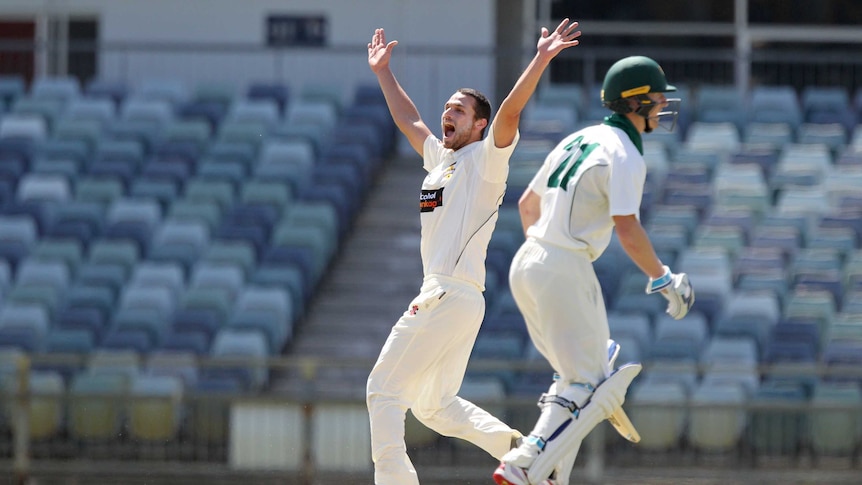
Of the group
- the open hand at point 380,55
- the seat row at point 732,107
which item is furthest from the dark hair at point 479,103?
the seat row at point 732,107

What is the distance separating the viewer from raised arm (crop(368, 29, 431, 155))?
8.24m

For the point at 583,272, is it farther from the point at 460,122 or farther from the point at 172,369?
the point at 172,369

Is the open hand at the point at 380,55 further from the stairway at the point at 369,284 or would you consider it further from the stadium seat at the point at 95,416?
the stairway at the point at 369,284

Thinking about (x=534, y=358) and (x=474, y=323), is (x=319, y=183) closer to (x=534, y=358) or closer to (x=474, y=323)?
(x=534, y=358)

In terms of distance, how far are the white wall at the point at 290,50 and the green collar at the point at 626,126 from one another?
12.7 meters

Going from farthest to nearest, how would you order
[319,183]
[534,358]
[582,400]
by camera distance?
1. [319,183]
2. [534,358]
3. [582,400]

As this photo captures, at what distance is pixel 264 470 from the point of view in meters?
13.1

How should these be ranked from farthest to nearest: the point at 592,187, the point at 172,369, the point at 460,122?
1. the point at 172,369
2. the point at 460,122
3. the point at 592,187

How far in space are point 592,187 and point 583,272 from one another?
420 mm

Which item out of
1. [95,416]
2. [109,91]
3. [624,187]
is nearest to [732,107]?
[109,91]

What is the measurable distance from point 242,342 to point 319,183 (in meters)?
3.20

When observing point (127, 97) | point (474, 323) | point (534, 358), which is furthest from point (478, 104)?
point (127, 97)

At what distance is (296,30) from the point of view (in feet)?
72.9

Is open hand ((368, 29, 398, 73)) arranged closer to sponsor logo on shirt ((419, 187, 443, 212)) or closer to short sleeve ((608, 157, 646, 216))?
sponsor logo on shirt ((419, 187, 443, 212))
